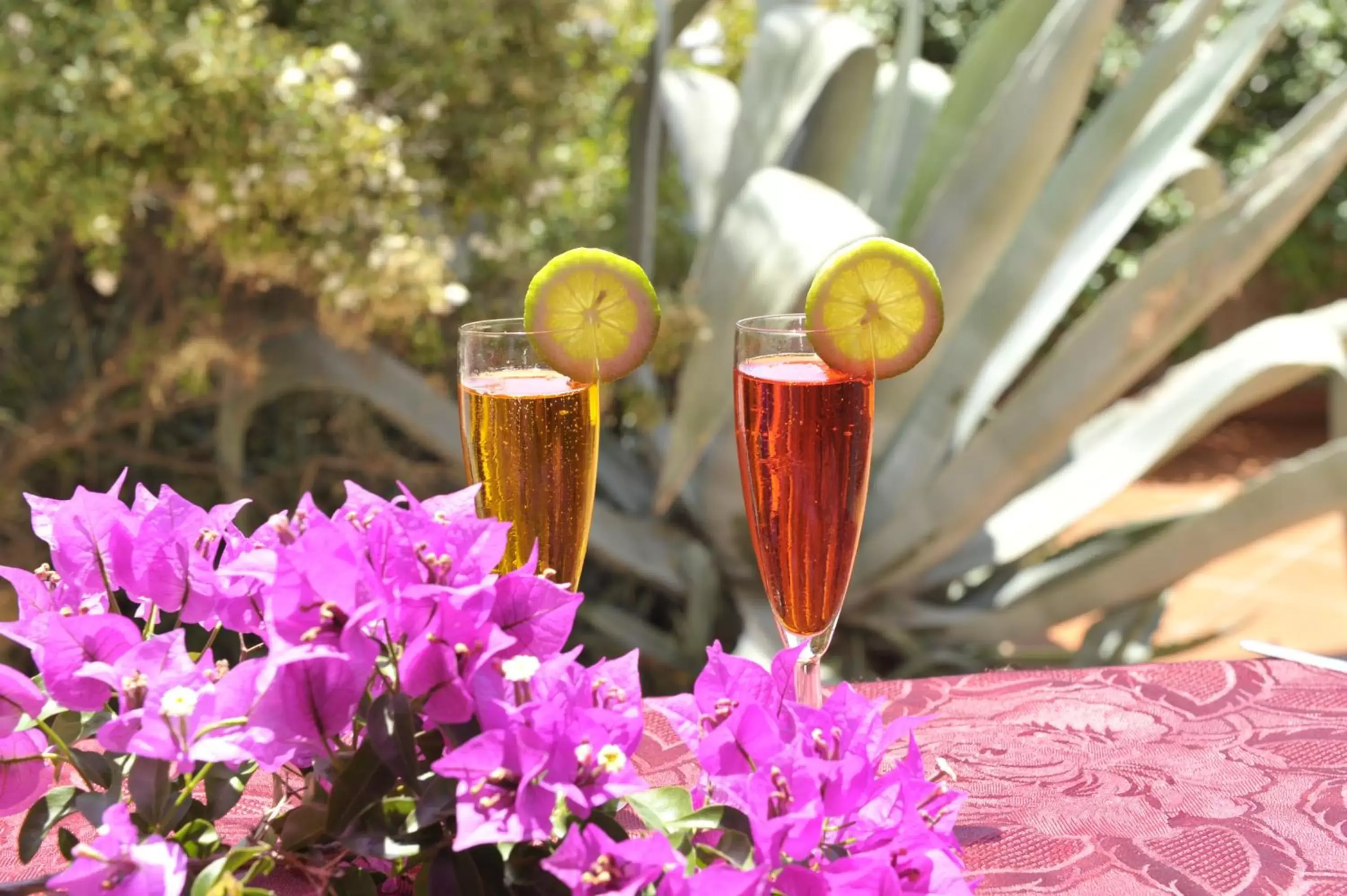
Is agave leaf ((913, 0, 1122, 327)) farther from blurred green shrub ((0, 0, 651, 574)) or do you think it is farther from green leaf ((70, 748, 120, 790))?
green leaf ((70, 748, 120, 790))

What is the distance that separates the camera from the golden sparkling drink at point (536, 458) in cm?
97

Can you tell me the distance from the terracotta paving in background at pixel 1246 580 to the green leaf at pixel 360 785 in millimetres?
2650

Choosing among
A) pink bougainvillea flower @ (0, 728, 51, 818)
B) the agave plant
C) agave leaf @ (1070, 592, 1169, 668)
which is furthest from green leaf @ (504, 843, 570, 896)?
agave leaf @ (1070, 592, 1169, 668)

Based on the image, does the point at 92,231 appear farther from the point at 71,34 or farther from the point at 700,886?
the point at 700,886

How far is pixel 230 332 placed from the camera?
8.70ft

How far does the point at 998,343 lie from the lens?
2.67 metres

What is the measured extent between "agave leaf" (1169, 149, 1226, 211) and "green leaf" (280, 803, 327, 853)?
2.78 metres

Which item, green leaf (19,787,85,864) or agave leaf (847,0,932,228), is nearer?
green leaf (19,787,85,864)

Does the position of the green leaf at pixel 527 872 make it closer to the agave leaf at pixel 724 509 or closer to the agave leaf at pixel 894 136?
the agave leaf at pixel 724 509

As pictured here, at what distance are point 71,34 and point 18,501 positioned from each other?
1.02 meters

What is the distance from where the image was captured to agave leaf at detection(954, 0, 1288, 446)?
263cm

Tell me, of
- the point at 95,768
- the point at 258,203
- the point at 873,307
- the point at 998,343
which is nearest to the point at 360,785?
the point at 95,768

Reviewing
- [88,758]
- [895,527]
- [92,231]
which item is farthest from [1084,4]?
[88,758]

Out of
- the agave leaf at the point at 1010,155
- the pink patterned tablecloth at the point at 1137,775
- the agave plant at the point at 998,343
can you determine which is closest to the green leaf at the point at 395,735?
the pink patterned tablecloth at the point at 1137,775
